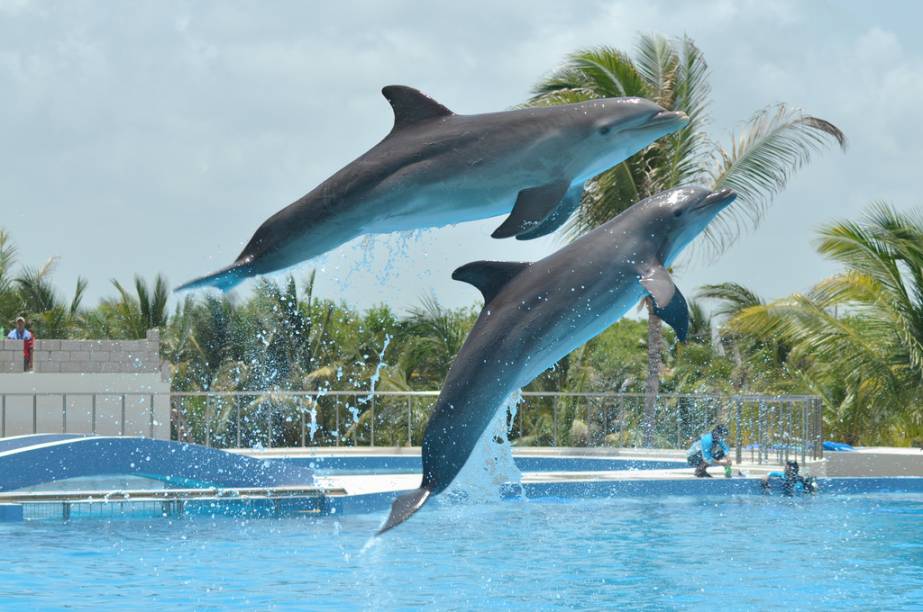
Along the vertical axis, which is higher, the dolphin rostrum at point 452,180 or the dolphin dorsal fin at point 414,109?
the dolphin dorsal fin at point 414,109

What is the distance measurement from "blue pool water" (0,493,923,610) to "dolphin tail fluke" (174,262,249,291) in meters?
4.06

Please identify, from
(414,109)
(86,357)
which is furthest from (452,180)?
(86,357)

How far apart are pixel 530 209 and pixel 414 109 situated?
62cm

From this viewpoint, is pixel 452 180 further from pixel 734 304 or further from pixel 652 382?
pixel 734 304

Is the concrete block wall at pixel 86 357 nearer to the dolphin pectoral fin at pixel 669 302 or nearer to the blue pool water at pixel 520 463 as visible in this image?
the blue pool water at pixel 520 463

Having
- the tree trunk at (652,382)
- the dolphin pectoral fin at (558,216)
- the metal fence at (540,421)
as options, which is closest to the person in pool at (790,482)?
the metal fence at (540,421)

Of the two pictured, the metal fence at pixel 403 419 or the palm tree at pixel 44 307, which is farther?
the palm tree at pixel 44 307

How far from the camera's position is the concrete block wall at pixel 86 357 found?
1925cm

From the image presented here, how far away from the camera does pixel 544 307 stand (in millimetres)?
5027

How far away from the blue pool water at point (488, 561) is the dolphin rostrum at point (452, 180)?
410 cm

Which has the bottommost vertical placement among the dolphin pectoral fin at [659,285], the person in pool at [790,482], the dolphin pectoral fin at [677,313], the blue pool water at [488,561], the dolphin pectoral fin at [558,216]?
the blue pool water at [488,561]

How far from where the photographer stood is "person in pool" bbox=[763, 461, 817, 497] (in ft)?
49.4

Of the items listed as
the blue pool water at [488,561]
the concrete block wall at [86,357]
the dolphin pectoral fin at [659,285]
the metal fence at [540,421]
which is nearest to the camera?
the dolphin pectoral fin at [659,285]

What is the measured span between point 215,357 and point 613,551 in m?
18.9
